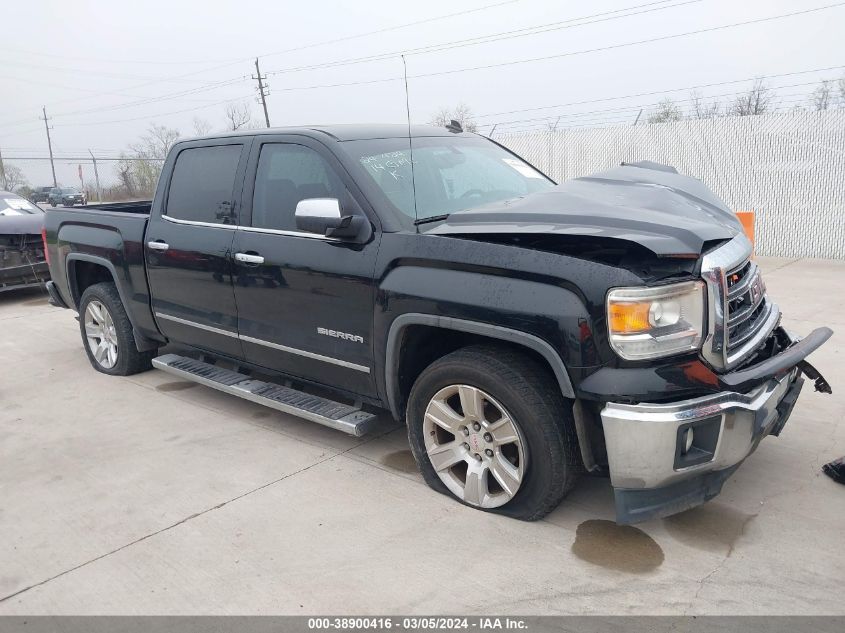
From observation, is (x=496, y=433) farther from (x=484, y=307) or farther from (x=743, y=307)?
(x=743, y=307)

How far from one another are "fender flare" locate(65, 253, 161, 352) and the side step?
427 millimetres

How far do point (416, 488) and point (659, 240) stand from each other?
72.1 inches

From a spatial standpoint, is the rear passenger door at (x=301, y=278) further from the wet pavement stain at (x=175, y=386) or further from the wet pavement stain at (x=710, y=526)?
the wet pavement stain at (x=710, y=526)

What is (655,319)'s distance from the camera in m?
2.81

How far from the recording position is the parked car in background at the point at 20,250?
30.4 ft

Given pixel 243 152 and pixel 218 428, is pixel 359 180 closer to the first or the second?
pixel 243 152

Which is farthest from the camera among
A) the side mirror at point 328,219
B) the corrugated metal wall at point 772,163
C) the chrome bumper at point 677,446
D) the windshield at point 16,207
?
the corrugated metal wall at point 772,163

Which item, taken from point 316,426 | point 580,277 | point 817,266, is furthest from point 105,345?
point 817,266

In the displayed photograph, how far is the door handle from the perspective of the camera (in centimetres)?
416

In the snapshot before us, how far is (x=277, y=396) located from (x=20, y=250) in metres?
6.92

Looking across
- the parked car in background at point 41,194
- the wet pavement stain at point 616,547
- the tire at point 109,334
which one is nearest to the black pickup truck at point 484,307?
the wet pavement stain at point 616,547

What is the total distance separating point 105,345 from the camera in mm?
6016

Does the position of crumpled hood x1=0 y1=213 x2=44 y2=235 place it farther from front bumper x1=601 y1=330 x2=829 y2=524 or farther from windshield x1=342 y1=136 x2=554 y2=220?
front bumper x1=601 y1=330 x2=829 y2=524

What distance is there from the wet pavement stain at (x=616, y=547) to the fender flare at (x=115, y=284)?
12.8 ft
